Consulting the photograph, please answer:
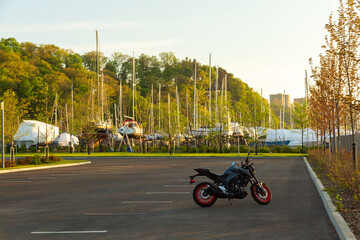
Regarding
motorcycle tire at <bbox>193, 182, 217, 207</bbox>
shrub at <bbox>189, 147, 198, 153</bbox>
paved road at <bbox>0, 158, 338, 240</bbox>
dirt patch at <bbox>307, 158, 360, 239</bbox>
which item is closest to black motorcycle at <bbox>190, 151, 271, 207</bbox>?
motorcycle tire at <bbox>193, 182, 217, 207</bbox>

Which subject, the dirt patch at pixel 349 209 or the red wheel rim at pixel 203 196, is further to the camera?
the red wheel rim at pixel 203 196

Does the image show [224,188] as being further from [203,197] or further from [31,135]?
[31,135]

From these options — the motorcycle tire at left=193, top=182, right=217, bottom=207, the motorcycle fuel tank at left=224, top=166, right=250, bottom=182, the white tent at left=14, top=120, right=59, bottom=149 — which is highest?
the white tent at left=14, top=120, right=59, bottom=149

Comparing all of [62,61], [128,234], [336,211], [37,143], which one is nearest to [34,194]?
[128,234]

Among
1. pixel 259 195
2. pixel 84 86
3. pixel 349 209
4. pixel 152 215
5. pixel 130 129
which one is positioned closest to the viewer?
pixel 349 209

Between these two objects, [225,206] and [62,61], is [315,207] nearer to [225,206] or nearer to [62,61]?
[225,206]

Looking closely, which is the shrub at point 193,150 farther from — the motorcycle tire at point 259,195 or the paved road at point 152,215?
the motorcycle tire at point 259,195

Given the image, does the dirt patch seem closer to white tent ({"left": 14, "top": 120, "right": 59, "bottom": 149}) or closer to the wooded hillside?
the wooded hillside

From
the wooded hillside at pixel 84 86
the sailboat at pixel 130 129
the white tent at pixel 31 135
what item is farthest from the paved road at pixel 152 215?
the white tent at pixel 31 135

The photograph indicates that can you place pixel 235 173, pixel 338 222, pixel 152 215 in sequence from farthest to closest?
1. pixel 235 173
2. pixel 152 215
3. pixel 338 222

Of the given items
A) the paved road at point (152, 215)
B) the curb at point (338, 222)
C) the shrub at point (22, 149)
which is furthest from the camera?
the shrub at point (22, 149)

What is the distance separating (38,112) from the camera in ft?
288

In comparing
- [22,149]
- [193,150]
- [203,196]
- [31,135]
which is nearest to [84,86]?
[31,135]

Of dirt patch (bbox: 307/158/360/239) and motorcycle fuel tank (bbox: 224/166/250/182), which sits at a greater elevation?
motorcycle fuel tank (bbox: 224/166/250/182)
